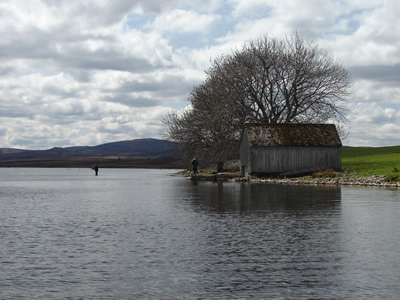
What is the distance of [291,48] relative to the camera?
63.9m

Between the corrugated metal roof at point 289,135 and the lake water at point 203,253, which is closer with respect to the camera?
the lake water at point 203,253

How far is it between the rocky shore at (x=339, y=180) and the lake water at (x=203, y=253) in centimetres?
1886

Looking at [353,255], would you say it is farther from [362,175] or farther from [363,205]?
[362,175]

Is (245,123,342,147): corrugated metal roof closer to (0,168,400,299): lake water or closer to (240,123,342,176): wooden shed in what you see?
(240,123,342,176): wooden shed

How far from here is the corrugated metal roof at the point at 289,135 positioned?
59.2 m

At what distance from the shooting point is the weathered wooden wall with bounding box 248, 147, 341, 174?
59.4 metres

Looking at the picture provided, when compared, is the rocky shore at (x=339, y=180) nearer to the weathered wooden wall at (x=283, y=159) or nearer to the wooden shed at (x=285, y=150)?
the weathered wooden wall at (x=283, y=159)

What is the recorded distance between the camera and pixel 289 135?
60000 mm

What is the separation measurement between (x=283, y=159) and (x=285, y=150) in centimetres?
103

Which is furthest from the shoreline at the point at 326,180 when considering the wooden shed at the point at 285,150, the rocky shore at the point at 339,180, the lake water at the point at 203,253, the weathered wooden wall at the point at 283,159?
the lake water at the point at 203,253

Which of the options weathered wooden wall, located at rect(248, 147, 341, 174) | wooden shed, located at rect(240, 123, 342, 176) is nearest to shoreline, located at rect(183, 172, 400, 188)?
weathered wooden wall, located at rect(248, 147, 341, 174)

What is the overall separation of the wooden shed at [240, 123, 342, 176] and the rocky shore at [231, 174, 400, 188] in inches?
78.9

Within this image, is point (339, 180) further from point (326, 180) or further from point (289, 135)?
point (289, 135)

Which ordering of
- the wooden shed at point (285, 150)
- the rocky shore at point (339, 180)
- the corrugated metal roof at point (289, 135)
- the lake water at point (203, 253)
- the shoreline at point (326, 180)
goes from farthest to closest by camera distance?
the wooden shed at point (285, 150) < the corrugated metal roof at point (289, 135) < the shoreline at point (326, 180) < the rocky shore at point (339, 180) < the lake water at point (203, 253)
